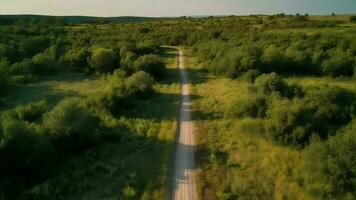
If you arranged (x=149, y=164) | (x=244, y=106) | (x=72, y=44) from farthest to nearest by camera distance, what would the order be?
1. (x=72, y=44)
2. (x=244, y=106)
3. (x=149, y=164)

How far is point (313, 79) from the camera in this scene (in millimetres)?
53625

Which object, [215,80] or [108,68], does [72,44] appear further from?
[215,80]

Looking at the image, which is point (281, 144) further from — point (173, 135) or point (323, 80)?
point (323, 80)

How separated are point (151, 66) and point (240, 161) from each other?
3231 centimetres

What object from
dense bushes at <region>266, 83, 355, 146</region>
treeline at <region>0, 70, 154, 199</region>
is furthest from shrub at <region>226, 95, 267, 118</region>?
treeline at <region>0, 70, 154, 199</region>

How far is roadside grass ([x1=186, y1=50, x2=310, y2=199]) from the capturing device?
72.6ft

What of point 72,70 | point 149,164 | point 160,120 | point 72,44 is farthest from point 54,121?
point 72,44

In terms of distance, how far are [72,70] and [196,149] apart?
41.9 metres

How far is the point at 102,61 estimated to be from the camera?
60.0 meters

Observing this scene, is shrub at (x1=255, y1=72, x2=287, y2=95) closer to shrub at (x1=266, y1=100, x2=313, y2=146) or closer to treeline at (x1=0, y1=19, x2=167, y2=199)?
shrub at (x1=266, y1=100, x2=313, y2=146)

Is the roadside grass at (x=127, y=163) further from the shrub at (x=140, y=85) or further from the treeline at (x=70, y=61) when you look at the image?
the treeline at (x=70, y=61)

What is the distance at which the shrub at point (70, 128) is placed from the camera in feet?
89.9

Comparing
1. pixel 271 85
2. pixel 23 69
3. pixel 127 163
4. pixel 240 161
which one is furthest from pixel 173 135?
pixel 23 69

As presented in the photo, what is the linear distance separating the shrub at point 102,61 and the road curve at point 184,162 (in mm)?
24605
